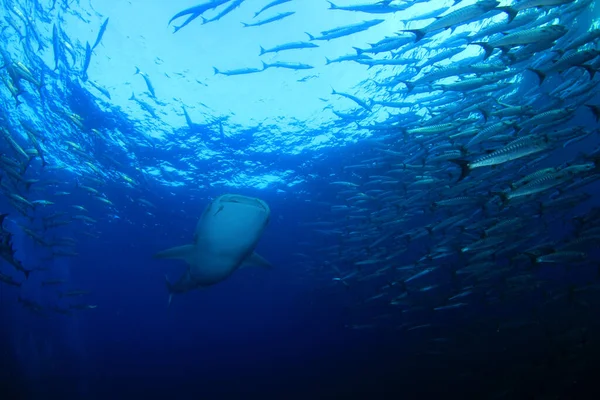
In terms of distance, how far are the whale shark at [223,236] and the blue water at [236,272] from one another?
4579 millimetres

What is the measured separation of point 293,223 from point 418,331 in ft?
50.0

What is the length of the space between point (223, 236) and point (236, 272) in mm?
26705

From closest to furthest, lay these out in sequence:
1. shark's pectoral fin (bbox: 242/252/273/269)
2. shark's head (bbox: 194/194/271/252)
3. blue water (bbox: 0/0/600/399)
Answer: shark's head (bbox: 194/194/271/252), shark's pectoral fin (bbox: 242/252/273/269), blue water (bbox: 0/0/600/399)

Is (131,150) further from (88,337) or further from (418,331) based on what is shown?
(88,337)

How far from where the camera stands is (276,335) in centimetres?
3884

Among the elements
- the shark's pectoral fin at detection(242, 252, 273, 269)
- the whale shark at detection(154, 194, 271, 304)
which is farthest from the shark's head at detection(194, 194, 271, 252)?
the shark's pectoral fin at detection(242, 252, 273, 269)

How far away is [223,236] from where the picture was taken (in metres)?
4.84

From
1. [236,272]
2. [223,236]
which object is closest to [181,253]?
[223,236]

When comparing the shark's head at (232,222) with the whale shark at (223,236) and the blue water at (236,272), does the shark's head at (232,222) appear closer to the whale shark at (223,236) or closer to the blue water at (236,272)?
the whale shark at (223,236)

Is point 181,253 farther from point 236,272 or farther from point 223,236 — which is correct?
point 236,272

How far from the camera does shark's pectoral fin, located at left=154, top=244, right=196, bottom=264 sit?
18.0ft

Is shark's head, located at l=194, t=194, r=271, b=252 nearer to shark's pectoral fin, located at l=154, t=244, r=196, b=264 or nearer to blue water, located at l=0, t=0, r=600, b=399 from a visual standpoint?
shark's pectoral fin, located at l=154, t=244, r=196, b=264

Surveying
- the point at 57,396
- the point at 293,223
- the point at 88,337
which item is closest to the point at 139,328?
the point at 88,337

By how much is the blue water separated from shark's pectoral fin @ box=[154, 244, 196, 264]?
444 centimetres
